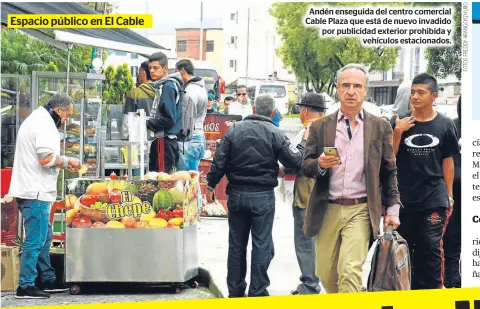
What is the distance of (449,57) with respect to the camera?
6.70 metres

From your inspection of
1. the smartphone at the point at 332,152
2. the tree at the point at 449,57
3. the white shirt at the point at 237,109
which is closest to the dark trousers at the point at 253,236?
the smartphone at the point at 332,152

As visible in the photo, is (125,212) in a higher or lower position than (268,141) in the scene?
lower

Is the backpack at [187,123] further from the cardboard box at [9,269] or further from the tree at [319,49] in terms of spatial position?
the cardboard box at [9,269]

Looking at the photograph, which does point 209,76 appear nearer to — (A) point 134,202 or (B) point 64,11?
(B) point 64,11

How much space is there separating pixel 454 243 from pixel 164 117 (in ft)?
7.38

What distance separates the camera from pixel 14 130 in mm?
7668

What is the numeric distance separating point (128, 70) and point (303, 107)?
12.2ft

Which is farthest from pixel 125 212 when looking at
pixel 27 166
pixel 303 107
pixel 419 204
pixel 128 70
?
pixel 128 70

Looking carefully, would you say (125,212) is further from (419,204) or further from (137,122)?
(419,204)

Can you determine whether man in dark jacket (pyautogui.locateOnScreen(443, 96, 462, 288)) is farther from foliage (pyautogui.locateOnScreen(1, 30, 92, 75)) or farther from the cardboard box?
foliage (pyautogui.locateOnScreen(1, 30, 92, 75))

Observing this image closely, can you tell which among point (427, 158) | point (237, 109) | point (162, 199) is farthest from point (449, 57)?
point (237, 109)

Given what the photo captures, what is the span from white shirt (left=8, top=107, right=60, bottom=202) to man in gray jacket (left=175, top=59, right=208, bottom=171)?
129 cm

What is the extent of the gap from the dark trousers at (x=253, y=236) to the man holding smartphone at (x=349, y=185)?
682mm

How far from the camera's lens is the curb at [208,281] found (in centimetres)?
675
